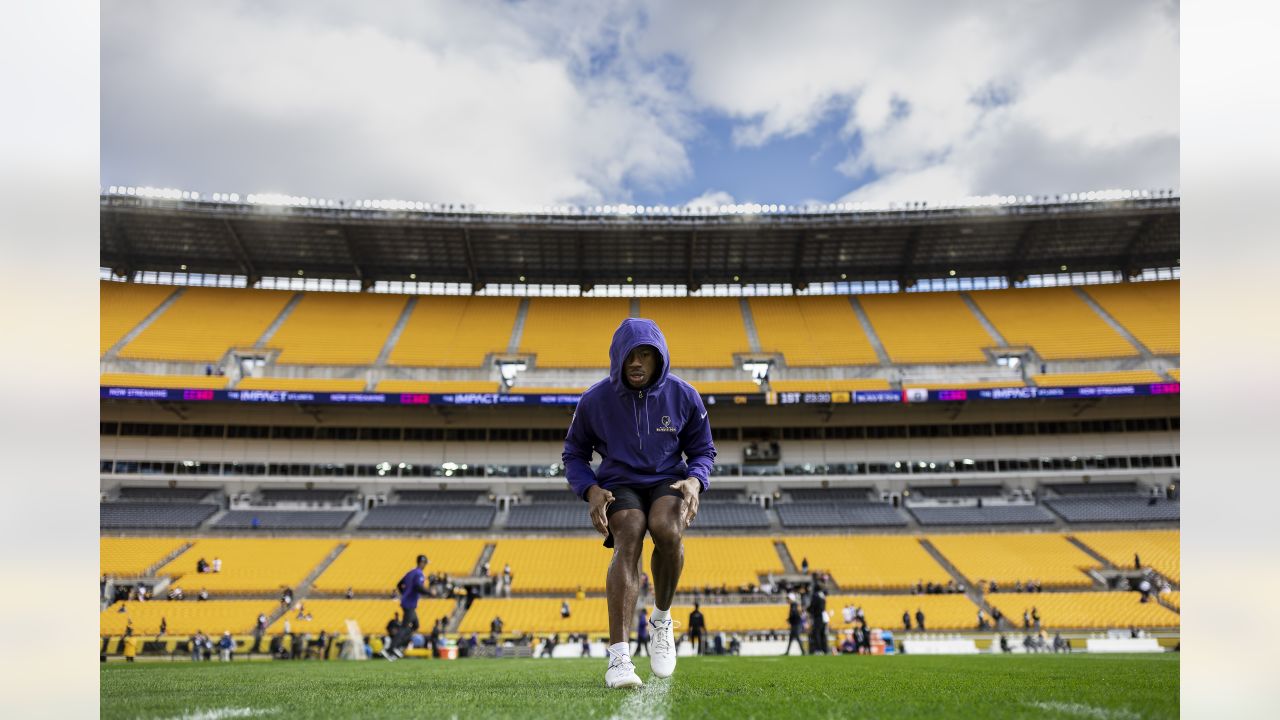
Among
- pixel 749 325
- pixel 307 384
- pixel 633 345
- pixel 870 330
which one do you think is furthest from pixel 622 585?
pixel 870 330

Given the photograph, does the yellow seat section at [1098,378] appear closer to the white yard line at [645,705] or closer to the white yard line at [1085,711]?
the white yard line at [1085,711]

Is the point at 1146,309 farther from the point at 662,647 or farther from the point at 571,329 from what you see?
the point at 662,647

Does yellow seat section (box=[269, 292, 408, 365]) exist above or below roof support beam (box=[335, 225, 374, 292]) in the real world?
below

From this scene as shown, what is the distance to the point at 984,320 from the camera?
44156mm

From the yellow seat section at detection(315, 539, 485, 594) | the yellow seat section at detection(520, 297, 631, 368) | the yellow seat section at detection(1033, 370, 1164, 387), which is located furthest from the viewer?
the yellow seat section at detection(520, 297, 631, 368)

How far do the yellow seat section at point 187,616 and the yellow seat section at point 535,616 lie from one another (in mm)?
7350

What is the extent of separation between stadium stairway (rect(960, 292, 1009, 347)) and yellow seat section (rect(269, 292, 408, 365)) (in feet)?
112

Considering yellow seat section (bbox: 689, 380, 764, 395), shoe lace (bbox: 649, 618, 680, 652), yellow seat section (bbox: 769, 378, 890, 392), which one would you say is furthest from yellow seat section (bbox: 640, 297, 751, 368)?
shoe lace (bbox: 649, 618, 680, 652)

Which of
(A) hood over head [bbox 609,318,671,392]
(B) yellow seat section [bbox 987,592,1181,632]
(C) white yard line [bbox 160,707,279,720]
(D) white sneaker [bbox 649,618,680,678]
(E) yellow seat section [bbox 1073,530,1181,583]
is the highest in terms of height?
(A) hood over head [bbox 609,318,671,392]

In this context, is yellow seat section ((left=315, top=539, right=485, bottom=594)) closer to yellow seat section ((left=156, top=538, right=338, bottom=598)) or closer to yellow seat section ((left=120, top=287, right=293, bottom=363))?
yellow seat section ((left=156, top=538, right=338, bottom=598))

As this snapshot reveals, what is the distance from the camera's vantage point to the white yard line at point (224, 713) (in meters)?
3.22

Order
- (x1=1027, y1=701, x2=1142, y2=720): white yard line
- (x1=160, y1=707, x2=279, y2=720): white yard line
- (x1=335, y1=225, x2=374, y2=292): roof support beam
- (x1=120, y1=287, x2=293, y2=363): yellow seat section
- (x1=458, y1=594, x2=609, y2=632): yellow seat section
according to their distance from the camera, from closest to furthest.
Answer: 1. (x1=1027, y1=701, x2=1142, y2=720): white yard line
2. (x1=160, y1=707, x2=279, y2=720): white yard line
3. (x1=458, y1=594, x2=609, y2=632): yellow seat section
4. (x1=120, y1=287, x2=293, y2=363): yellow seat section
5. (x1=335, y1=225, x2=374, y2=292): roof support beam

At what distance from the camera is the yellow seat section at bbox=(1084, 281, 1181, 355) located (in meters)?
40.2
